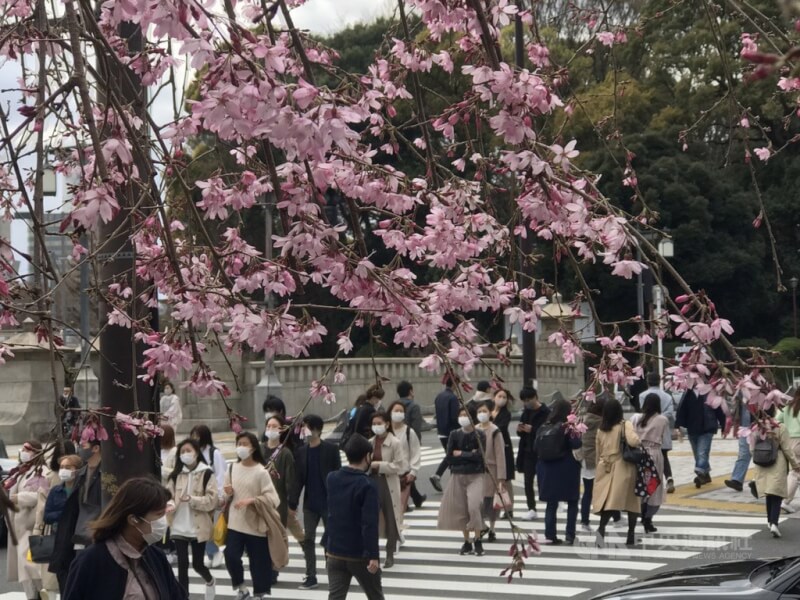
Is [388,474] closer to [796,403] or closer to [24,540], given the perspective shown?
[24,540]

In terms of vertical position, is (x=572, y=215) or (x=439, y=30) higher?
(x=439, y=30)

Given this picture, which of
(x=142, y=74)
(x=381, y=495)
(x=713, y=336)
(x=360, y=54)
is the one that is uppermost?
(x=360, y=54)

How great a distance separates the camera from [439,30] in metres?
8.27

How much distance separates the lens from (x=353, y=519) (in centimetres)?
1009

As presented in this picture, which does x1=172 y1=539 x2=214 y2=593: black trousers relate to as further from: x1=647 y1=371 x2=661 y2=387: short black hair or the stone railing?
the stone railing

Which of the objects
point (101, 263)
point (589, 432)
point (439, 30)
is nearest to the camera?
point (101, 263)

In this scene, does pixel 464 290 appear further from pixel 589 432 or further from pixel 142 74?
pixel 589 432

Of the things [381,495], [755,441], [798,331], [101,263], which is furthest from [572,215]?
[798,331]

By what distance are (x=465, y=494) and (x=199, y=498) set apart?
137 inches

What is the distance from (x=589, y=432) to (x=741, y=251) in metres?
30.9

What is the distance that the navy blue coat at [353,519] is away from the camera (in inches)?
393

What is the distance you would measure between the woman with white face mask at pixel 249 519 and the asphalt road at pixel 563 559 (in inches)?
30.4

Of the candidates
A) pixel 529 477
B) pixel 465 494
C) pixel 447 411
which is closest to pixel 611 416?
pixel 465 494

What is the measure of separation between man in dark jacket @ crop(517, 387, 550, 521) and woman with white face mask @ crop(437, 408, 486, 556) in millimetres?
1935
